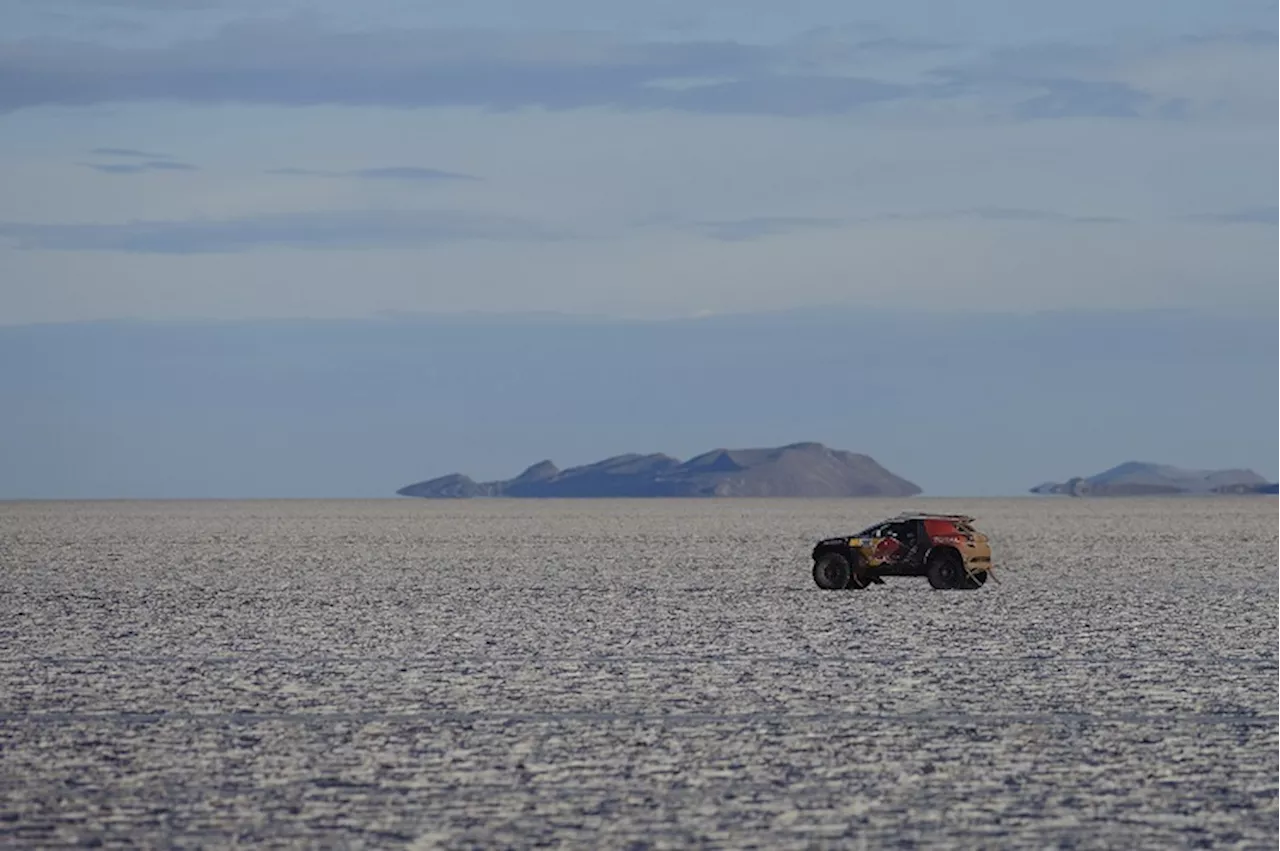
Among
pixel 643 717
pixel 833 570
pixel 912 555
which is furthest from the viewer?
pixel 833 570

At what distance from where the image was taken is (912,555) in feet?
93.2

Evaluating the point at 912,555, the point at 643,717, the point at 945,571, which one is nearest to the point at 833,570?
the point at 912,555

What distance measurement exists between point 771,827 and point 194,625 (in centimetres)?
1462

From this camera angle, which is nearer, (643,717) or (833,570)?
(643,717)

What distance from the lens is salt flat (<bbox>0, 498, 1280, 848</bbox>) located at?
994 centimetres

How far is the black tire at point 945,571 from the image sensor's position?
92.9 feet

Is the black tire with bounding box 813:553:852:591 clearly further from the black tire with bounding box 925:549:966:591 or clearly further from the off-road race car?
the black tire with bounding box 925:549:966:591

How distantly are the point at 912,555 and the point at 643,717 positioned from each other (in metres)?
15.0

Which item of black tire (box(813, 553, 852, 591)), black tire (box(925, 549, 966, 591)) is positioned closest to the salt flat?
black tire (box(925, 549, 966, 591))

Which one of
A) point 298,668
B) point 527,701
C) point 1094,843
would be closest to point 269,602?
point 298,668

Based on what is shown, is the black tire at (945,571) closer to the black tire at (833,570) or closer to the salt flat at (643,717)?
the salt flat at (643,717)

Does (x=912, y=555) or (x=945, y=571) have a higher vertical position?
(x=912, y=555)

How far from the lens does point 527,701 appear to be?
14953 millimetres

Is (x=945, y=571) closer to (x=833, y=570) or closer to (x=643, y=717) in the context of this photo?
(x=833, y=570)
